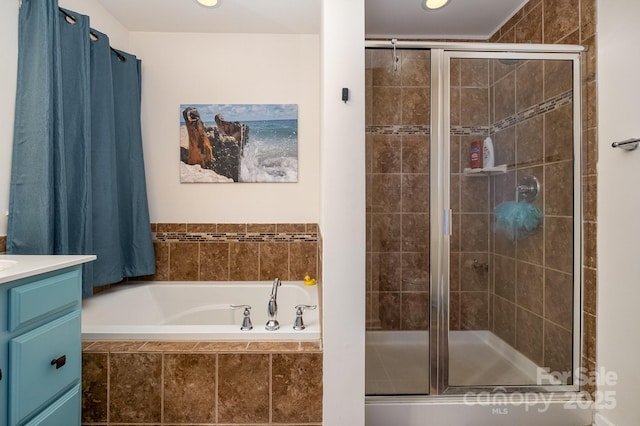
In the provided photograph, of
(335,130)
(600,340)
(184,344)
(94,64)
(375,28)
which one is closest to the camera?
(335,130)

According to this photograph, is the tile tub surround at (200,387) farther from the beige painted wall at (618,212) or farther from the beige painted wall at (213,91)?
the beige painted wall at (618,212)

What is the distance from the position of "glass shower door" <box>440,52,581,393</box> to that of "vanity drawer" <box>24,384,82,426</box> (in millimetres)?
1641

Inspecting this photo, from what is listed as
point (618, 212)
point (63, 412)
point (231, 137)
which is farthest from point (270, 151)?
point (618, 212)

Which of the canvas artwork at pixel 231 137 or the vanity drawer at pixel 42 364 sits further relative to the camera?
the canvas artwork at pixel 231 137

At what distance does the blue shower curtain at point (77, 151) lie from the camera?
1.51 m

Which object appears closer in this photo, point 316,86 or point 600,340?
point 600,340

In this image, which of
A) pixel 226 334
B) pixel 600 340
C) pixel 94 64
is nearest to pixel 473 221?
pixel 600 340

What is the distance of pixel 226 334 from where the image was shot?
1461mm

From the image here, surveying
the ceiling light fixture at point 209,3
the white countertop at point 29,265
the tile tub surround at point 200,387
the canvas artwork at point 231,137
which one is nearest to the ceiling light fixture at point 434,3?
the canvas artwork at point 231,137

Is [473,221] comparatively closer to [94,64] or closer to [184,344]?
[184,344]

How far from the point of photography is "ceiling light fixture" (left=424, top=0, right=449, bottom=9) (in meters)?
1.95

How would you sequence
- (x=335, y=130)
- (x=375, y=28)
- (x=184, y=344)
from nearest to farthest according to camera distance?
1. (x=335, y=130)
2. (x=184, y=344)
3. (x=375, y=28)

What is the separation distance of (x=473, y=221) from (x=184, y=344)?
1.58 m

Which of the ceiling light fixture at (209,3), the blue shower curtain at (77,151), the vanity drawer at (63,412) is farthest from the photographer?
the ceiling light fixture at (209,3)
